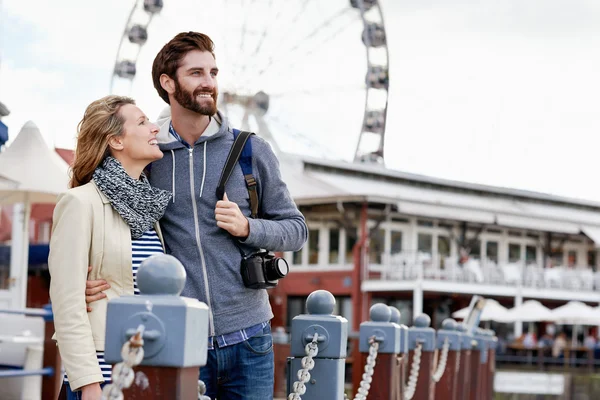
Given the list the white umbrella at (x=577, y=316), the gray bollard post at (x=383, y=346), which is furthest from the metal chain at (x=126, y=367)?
the white umbrella at (x=577, y=316)

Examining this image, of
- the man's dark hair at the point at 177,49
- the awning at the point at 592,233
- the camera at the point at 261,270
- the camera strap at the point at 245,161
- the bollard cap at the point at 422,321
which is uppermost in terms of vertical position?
the awning at the point at 592,233

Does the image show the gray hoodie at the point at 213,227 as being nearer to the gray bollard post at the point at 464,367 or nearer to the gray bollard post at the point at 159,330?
the gray bollard post at the point at 159,330

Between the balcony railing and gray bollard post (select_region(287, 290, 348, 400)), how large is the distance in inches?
1015

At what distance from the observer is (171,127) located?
11.5 feet

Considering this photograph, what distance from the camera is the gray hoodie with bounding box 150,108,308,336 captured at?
332cm

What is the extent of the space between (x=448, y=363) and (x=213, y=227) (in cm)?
635

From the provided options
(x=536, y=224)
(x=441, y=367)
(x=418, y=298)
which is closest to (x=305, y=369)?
(x=441, y=367)

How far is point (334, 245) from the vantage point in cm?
3180

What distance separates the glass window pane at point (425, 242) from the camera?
33.0 meters

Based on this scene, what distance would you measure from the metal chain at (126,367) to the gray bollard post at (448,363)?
615 centimetres

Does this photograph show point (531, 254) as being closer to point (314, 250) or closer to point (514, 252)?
point (514, 252)

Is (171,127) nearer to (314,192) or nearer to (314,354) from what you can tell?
(314,354)

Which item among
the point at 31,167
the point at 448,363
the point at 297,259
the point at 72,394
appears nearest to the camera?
the point at 72,394

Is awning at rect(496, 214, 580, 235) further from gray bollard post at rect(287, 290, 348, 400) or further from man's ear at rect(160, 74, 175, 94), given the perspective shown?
man's ear at rect(160, 74, 175, 94)
